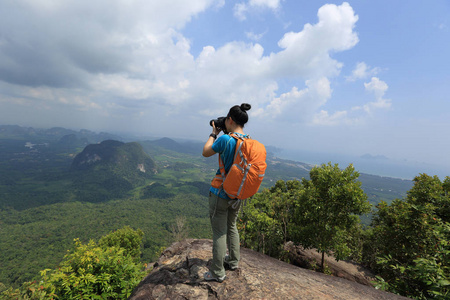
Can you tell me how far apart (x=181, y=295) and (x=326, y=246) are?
914 centimetres

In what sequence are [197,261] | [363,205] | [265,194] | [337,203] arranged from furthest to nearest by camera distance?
[265,194] → [337,203] → [363,205] → [197,261]

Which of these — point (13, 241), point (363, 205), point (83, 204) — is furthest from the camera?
point (83, 204)

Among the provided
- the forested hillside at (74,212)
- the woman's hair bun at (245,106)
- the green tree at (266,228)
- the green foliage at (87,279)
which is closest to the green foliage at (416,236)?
the woman's hair bun at (245,106)

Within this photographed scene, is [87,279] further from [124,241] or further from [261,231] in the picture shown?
[124,241]

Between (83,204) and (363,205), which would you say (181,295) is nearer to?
(363,205)

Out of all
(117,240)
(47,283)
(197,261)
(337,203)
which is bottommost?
(117,240)

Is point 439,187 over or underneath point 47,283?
over

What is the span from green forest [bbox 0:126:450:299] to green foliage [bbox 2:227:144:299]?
3 centimetres

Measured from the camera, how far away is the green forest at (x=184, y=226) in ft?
14.1

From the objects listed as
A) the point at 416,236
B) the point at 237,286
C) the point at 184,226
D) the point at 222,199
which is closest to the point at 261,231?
the point at 416,236

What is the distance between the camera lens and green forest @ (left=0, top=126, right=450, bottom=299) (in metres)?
4.29

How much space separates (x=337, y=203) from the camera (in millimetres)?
8703

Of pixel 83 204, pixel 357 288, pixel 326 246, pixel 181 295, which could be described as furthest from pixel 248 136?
pixel 83 204

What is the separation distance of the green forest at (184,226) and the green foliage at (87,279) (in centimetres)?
3
